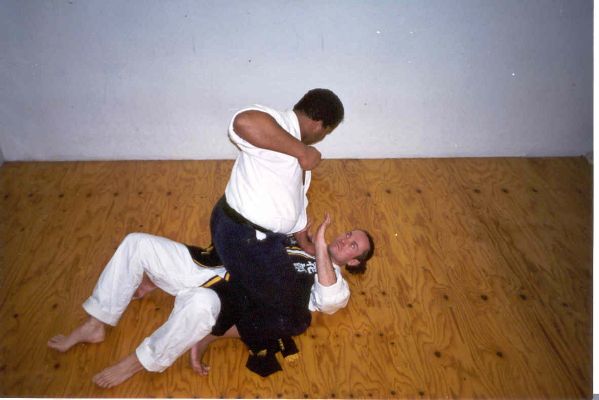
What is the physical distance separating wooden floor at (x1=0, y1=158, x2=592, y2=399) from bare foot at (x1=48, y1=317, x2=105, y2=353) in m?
0.05

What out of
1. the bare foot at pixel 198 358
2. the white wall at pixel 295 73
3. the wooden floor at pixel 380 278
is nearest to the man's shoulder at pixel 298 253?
the wooden floor at pixel 380 278

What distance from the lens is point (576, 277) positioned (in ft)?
9.11

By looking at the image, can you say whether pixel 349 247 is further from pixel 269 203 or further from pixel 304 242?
pixel 269 203

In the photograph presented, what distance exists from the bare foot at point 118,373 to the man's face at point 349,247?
3.31ft

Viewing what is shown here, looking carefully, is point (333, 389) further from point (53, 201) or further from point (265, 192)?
point (53, 201)

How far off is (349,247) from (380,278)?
477 millimetres

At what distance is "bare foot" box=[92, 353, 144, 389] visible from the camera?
2.10 meters

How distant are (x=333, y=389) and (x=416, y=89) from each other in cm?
233

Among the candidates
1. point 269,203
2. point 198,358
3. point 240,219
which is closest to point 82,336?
point 198,358

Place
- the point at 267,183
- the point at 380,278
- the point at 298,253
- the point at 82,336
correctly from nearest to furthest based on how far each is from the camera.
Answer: the point at 267,183 → the point at 82,336 → the point at 298,253 → the point at 380,278

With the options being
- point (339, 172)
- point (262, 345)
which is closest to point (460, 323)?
point (262, 345)

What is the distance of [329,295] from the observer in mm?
2283

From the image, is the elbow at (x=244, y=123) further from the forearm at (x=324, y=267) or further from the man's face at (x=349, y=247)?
the man's face at (x=349, y=247)

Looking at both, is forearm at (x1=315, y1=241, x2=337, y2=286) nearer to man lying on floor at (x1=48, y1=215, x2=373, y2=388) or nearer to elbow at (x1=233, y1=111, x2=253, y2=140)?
man lying on floor at (x1=48, y1=215, x2=373, y2=388)
